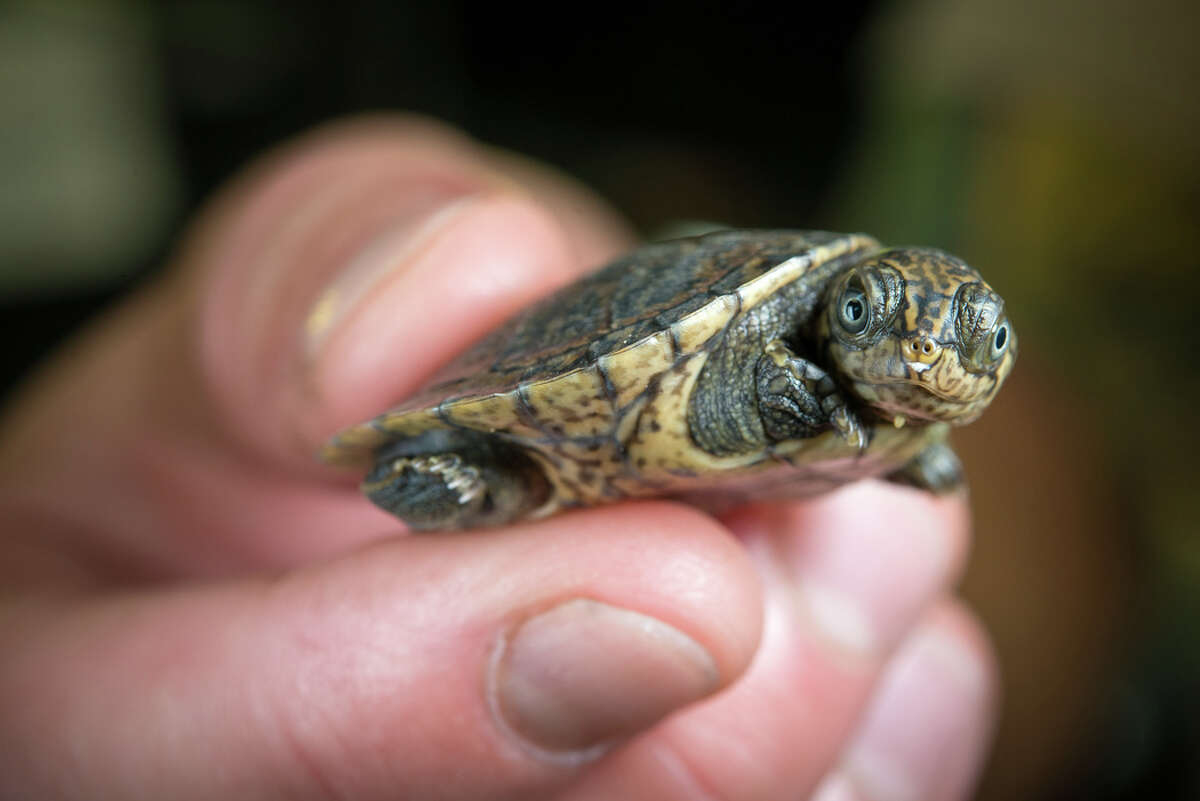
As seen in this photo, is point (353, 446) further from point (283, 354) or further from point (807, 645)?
point (807, 645)

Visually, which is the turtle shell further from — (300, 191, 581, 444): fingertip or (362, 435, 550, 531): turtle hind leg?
(300, 191, 581, 444): fingertip

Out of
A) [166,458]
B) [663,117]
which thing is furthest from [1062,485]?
[166,458]

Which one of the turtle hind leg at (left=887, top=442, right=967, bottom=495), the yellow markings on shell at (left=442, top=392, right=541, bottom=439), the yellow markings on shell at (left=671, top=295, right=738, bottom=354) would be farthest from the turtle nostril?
the yellow markings on shell at (left=442, top=392, right=541, bottom=439)

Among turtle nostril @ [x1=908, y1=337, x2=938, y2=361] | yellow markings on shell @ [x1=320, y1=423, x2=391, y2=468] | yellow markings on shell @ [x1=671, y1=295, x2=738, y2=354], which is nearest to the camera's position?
turtle nostril @ [x1=908, y1=337, x2=938, y2=361]

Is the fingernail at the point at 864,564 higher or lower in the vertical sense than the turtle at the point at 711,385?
lower

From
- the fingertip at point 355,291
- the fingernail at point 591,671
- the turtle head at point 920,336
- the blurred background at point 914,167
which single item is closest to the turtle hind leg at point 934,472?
the turtle head at point 920,336

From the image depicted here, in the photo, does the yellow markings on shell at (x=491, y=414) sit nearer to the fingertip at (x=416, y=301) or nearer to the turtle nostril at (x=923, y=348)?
the fingertip at (x=416, y=301)
